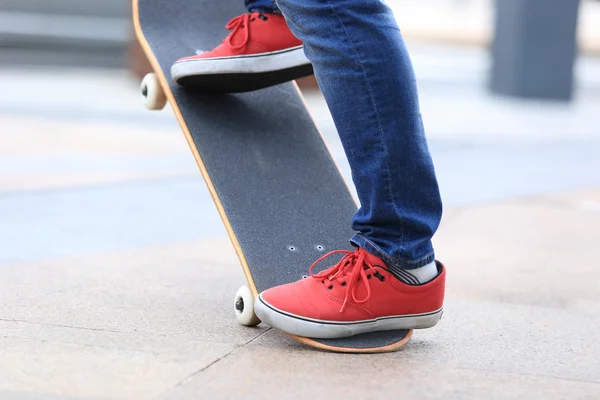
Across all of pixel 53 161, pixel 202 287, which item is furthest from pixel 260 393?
pixel 53 161

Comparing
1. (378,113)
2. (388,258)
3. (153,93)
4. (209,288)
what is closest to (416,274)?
(388,258)

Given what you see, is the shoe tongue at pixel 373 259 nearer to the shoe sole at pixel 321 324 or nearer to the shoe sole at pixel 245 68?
the shoe sole at pixel 321 324

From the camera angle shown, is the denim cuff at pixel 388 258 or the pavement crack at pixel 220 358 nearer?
the pavement crack at pixel 220 358

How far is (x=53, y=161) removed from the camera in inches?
185

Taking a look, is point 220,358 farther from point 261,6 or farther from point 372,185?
point 261,6

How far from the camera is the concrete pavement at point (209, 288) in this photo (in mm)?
1607

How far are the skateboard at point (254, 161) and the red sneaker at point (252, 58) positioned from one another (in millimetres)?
111

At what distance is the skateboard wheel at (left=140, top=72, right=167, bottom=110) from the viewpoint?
2246mm

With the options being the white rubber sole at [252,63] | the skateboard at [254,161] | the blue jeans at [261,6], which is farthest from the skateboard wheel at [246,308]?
the blue jeans at [261,6]

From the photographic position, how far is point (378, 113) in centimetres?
170

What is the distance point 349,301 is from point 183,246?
3.99 feet

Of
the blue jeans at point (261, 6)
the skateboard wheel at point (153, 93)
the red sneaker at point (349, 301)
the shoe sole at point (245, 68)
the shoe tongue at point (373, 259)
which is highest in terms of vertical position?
the blue jeans at point (261, 6)

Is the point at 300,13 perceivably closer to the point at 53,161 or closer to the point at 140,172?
the point at 140,172

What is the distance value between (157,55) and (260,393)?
1045mm
